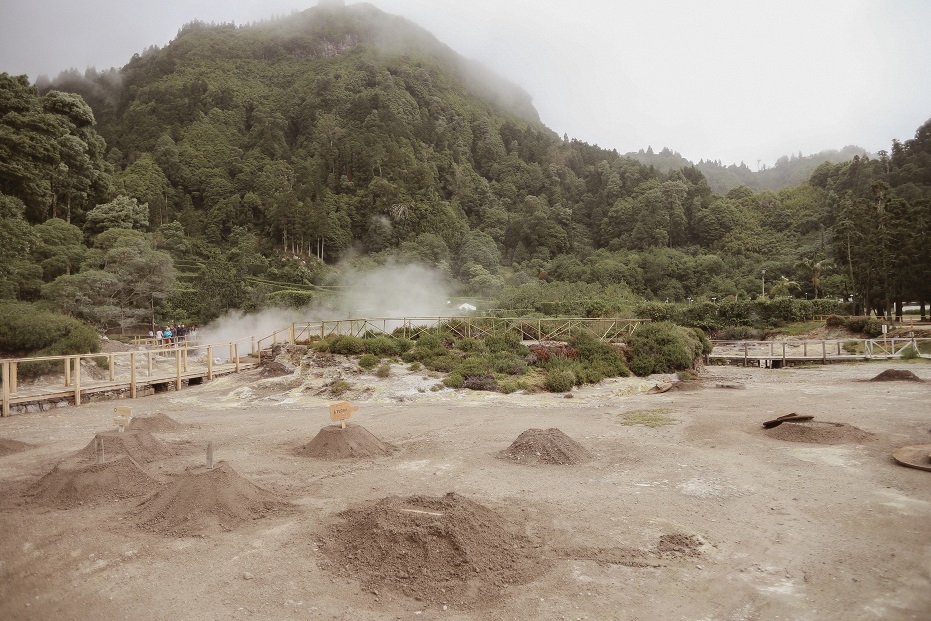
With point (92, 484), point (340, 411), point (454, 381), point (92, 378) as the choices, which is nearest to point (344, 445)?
point (340, 411)

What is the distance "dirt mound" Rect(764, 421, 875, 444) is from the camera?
12.2m

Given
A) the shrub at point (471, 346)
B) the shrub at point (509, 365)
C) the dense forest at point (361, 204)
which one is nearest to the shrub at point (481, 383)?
the shrub at point (509, 365)

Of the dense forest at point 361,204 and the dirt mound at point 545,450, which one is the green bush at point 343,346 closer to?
the dirt mound at point 545,450

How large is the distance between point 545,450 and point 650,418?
601 cm

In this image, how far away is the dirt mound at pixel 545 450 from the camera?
447 inches

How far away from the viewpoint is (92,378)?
80.7 ft

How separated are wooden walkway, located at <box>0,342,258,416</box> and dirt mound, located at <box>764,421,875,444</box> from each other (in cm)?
2284

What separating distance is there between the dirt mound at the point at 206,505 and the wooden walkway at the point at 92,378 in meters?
14.5

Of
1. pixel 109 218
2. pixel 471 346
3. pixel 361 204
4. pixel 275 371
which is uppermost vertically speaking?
pixel 361 204

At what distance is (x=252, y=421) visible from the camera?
1702 cm

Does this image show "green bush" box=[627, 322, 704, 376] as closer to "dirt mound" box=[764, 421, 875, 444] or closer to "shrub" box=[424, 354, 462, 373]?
"shrub" box=[424, 354, 462, 373]

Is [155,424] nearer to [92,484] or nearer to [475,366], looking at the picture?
[92,484]

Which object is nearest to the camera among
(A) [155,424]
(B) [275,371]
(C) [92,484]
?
(C) [92,484]

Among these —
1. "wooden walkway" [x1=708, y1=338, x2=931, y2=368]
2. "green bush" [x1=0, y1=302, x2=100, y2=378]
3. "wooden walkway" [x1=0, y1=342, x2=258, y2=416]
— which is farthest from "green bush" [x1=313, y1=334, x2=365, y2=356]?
"wooden walkway" [x1=708, y1=338, x2=931, y2=368]
